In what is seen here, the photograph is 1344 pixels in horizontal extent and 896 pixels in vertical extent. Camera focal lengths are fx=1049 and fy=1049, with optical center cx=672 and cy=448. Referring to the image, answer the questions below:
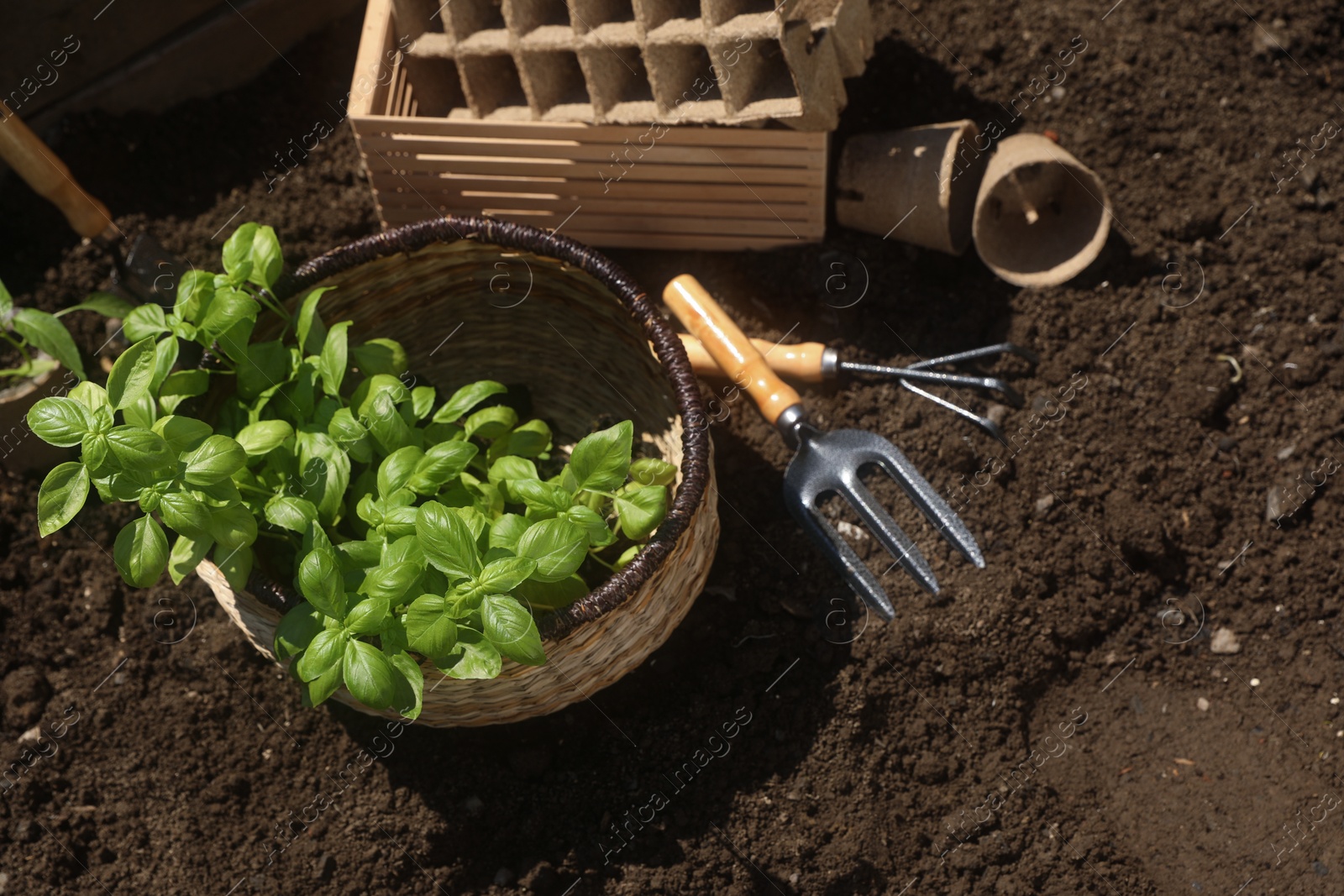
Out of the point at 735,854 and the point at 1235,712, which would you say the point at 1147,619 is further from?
the point at 735,854

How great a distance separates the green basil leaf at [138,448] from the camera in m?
1.43

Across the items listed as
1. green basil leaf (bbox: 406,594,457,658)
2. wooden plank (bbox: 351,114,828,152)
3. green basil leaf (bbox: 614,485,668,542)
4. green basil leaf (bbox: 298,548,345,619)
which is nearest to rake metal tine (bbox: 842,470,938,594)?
green basil leaf (bbox: 614,485,668,542)

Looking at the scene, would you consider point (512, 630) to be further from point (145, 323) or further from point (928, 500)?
point (928, 500)

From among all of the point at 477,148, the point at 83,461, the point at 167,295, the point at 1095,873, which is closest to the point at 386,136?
the point at 477,148

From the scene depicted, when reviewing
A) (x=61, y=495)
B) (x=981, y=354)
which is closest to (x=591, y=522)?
(x=61, y=495)

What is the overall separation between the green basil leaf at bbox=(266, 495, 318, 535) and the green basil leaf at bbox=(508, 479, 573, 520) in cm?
31

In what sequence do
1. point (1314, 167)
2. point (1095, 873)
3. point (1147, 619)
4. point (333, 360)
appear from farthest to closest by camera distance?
point (1314, 167), point (1147, 619), point (1095, 873), point (333, 360)

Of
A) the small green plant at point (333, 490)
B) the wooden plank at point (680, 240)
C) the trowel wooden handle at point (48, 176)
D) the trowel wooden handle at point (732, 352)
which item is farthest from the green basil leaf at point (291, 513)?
the trowel wooden handle at point (48, 176)

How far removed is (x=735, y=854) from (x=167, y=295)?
1.67 metres

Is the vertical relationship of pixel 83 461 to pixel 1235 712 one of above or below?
above

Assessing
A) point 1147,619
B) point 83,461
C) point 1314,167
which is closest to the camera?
point 83,461

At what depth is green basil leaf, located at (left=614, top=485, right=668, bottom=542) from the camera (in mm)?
1640

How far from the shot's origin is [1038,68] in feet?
8.09

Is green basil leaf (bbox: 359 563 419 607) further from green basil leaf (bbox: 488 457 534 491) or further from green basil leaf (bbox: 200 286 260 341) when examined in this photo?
green basil leaf (bbox: 200 286 260 341)
